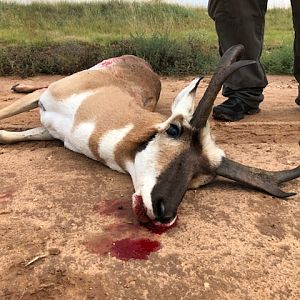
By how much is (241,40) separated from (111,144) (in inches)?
102

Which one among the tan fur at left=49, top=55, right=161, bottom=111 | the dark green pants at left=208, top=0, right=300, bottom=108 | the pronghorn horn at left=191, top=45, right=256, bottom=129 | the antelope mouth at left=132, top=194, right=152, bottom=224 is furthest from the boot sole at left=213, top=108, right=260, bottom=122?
the antelope mouth at left=132, top=194, right=152, bottom=224

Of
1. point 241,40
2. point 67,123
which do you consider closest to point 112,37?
point 241,40

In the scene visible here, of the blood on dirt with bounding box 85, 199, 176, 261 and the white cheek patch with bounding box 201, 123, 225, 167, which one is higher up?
the white cheek patch with bounding box 201, 123, 225, 167

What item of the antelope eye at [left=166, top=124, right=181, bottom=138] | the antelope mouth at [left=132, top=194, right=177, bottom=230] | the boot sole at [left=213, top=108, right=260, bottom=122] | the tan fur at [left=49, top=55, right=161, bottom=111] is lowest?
the boot sole at [left=213, top=108, right=260, bottom=122]

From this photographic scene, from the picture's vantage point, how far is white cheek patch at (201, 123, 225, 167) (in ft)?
14.2

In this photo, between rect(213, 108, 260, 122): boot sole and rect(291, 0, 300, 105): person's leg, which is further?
rect(291, 0, 300, 105): person's leg

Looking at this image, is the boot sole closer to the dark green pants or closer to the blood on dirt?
the dark green pants

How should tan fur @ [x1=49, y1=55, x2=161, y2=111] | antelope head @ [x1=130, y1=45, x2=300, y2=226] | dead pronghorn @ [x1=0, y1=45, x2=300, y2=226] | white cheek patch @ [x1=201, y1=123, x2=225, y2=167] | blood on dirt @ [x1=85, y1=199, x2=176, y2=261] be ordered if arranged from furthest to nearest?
1. tan fur @ [x1=49, y1=55, x2=161, y2=111]
2. white cheek patch @ [x1=201, y1=123, x2=225, y2=167]
3. dead pronghorn @ [x1=0, y1=45, x2=300, y2=226]
4. antelope head @ [x1=130, y1=45, x2=300, y2=226]
5. blood on dirt @ [x1=85, y1=199, x2=176, y2=261]

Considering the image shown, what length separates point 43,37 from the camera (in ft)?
39.4

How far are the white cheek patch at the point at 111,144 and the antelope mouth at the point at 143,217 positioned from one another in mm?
808

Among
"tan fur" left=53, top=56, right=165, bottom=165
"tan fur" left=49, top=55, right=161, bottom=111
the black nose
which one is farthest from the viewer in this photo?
"tan fur" left=49, top=55, right=161, bottom=111

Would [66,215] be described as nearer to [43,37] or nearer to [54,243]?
[54,243]

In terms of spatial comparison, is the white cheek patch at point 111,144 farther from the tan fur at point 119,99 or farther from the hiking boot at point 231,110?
the hiking boot at point 231,110

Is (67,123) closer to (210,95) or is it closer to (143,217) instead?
(210,95)
